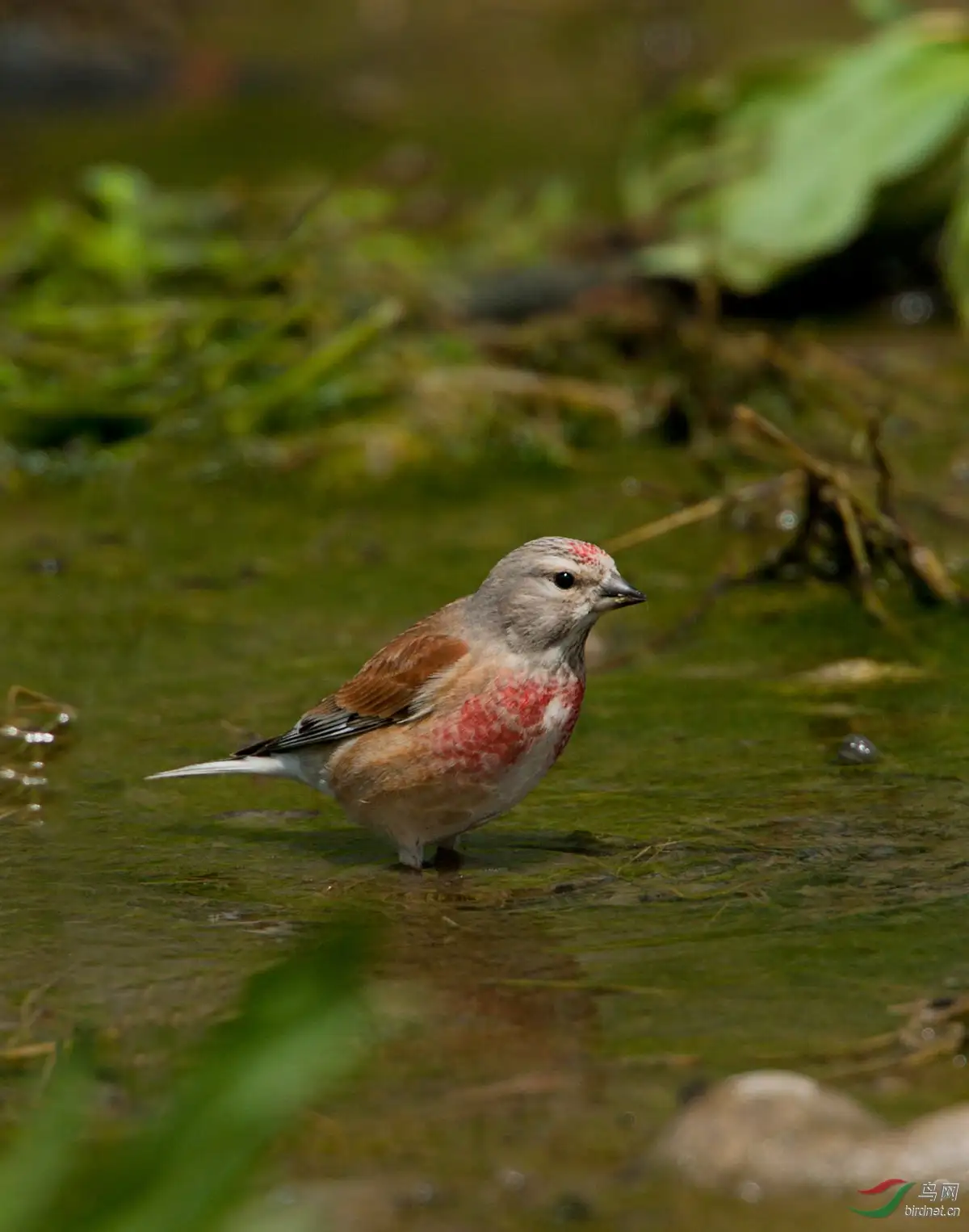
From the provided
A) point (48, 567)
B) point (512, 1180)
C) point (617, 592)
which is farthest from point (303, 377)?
point (512, 1180)

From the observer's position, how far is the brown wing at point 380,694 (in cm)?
416

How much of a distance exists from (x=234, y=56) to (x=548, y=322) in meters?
6.33

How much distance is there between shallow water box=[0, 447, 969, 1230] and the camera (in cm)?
282

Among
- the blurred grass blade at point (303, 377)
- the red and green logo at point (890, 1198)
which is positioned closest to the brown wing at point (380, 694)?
the red and green logo at point (890, 1198)

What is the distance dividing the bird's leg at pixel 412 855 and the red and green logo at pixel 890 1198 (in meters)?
1.70

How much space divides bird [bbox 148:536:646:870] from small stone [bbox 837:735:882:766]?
617mm

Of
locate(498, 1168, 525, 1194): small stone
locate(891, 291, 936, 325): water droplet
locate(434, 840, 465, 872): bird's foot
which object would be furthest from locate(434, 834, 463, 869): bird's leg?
locate(891, 291, 936, 325): water droplet

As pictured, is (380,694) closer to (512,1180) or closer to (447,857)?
(447,857)

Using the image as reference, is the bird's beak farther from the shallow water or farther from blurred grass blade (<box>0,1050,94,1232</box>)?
blurred grass blade (<box>0,1050,94,1232</box>)

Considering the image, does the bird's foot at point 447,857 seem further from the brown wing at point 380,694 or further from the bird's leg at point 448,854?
the brown wing at point 380,694

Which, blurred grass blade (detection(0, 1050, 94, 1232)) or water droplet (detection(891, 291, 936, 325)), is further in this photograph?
water droplet (detection(891, 291, 936, 325))

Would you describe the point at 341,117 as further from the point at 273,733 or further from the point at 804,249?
the point at 273,733

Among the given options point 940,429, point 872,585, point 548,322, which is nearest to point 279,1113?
point 872,585

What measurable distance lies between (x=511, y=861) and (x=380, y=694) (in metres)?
0.44
